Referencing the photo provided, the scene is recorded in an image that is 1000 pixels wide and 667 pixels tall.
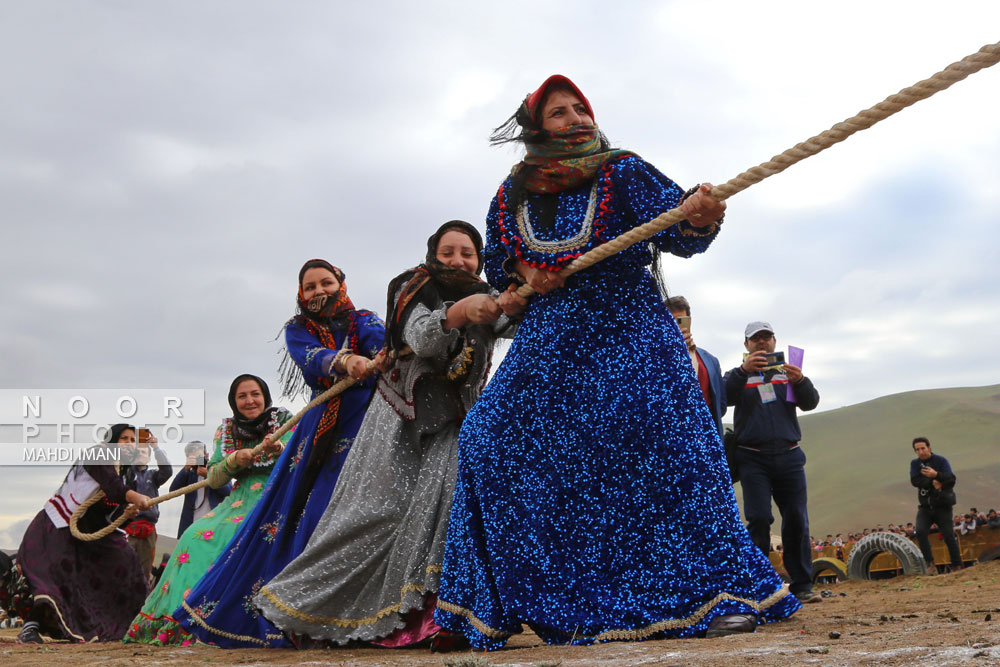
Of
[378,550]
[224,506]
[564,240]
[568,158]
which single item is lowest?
[378,550]

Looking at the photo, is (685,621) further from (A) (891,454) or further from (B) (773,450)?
(A) (891,454)

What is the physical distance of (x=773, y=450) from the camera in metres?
6.00

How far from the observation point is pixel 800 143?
253cm

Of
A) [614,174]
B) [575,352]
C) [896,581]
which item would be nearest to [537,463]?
[575,352]

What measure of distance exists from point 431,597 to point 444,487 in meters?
0.49

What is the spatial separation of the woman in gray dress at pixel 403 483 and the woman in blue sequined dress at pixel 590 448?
0.51 metres

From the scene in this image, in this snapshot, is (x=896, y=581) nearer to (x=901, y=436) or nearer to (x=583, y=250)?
(x=583, y=250)

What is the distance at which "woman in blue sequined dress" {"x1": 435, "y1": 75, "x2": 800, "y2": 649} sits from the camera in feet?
10.1

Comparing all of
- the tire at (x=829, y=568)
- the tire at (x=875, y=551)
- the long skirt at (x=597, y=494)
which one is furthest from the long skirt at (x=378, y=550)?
the tire at (x=829, y=568)

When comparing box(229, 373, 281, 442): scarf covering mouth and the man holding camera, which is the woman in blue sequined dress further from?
box(229, 373, 281, 442): scarf covering mouth

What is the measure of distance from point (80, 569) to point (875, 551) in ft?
23.4

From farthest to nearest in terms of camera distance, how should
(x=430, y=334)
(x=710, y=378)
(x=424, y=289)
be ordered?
(x=710, y=378), (x=424, y=289), (x=430, y=334)

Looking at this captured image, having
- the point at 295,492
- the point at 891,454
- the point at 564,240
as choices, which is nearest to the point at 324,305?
the point at 295,492

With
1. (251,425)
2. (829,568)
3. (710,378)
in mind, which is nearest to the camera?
(710,378)
